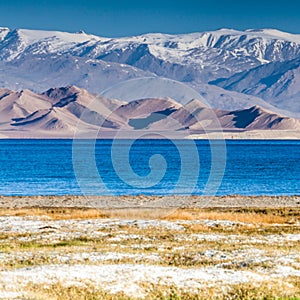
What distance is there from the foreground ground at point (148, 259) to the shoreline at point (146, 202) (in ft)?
89.9

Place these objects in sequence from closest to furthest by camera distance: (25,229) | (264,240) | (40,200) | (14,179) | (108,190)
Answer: (264,240), (25,229), (40,200), (108,190), (14,179)

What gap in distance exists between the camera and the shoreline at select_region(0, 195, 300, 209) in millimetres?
77625

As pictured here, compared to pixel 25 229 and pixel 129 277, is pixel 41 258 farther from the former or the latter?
pixel 25 229

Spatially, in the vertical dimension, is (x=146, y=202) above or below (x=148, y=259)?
below

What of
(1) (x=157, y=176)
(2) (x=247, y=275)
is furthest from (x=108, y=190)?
(2) (x=247, y=275)

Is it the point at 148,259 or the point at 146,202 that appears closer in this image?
the point at 148,259

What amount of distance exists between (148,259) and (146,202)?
50.9m

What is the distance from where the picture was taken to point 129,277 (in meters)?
26.5

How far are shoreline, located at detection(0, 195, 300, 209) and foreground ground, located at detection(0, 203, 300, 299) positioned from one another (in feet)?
89.9

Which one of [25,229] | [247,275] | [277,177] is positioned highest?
[247,275]

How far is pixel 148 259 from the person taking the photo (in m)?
31.6

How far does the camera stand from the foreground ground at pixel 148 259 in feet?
81.6

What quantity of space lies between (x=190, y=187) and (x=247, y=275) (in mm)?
84443

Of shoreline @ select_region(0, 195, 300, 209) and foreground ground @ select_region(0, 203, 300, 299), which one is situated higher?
foreground ground @ select_region(0, 203, 300, 299)
